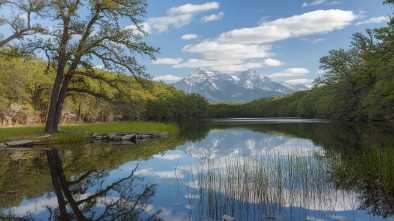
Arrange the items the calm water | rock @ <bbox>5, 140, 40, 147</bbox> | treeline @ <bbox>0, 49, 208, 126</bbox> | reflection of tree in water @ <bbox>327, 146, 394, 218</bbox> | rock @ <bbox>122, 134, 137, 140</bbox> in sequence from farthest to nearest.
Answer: treeline @ <bbox>0, 49, 208, 126</bbox> → rock @ <bbox>122, 134, 137, 140</bbox> → rock @ <bbox>5, 140, 40, 147</bbox> → reflection of tree in water @ <bbox>327, 146, 394, 218</bbox> → the calm water

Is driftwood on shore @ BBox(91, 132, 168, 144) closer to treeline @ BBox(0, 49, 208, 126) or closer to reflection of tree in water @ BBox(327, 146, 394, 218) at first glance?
treeline @ BBox(0, 49, 208, 126)

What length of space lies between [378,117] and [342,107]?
9025 mm

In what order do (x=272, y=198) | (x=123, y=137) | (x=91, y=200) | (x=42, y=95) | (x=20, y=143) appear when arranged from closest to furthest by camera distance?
(x=91, y=200), (x=272, y=198), (x=20, y=143), (x=123, y=137), (x=42, y=95)

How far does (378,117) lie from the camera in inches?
2002

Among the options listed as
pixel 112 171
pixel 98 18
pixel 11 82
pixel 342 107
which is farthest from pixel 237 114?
pixel 112 171

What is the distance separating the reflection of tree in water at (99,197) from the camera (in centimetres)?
635

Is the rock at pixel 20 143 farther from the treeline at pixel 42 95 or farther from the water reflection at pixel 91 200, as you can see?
the water reflection at pixel 91 200

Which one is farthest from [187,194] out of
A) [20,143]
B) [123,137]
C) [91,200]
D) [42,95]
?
[42,95]

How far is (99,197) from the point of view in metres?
7.63

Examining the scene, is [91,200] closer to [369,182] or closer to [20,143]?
[369,182]

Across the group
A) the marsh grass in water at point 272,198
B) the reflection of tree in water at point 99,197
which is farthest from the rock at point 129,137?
the marsh grass in water at point 272,198

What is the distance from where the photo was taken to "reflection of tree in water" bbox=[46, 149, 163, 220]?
6.35m

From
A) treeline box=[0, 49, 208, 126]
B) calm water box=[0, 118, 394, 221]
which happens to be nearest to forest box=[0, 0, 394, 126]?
treeline box=[0, 49, 208, 126]

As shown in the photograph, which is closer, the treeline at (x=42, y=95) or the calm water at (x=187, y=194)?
the calm water at (x=187, y=194)
